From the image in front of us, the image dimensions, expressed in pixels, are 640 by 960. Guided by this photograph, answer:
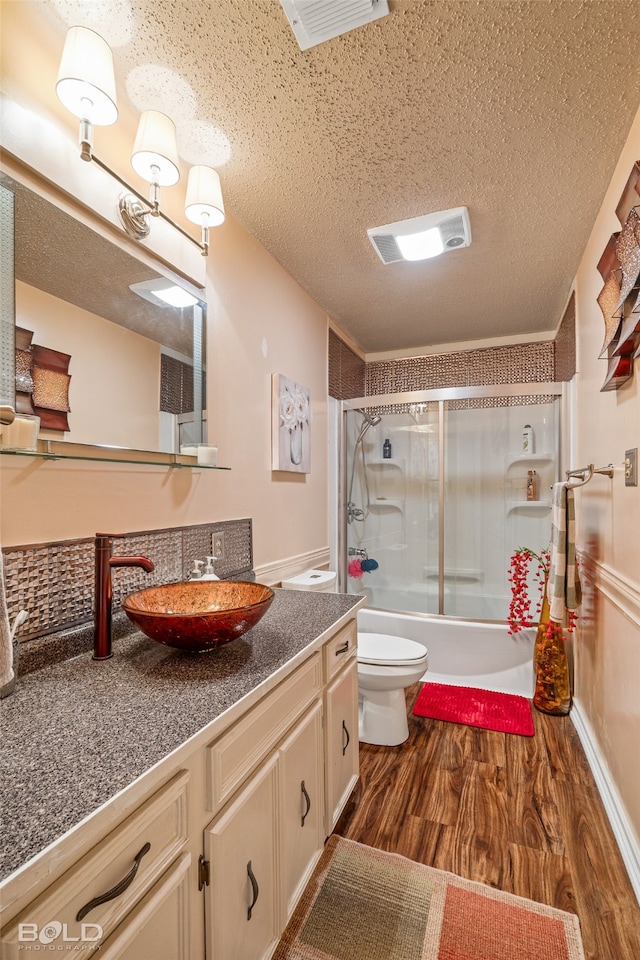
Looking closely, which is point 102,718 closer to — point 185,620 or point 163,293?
point 185,620

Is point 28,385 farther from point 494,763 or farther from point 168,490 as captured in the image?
point 494,763

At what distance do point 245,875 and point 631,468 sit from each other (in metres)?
1.55

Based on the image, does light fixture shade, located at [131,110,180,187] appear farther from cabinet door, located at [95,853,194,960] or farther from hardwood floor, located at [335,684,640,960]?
hardwood floor, located at [335,684,640,960]

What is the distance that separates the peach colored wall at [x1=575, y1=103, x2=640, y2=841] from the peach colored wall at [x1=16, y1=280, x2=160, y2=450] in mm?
1554

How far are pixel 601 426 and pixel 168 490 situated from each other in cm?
178

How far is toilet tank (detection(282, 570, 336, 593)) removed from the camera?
218 cm

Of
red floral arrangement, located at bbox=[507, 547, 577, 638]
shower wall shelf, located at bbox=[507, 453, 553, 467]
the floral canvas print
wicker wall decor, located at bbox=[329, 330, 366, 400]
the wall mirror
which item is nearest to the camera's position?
the wall mirror

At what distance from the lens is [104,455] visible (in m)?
1.25

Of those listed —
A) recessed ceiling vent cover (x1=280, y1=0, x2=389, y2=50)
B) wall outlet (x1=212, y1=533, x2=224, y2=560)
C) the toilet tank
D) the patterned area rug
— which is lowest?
the patterned area rug

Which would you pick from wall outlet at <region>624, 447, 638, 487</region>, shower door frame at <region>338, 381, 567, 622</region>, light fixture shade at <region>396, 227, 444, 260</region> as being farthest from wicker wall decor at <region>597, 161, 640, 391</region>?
shower door frame at <region>338, 381, 567, 622</region>

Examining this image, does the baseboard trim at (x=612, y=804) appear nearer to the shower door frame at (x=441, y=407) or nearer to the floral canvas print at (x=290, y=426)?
the shower door frame at (x=441, y=407)

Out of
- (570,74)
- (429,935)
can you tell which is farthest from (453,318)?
(429,935)

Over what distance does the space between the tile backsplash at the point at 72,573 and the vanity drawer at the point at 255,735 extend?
545mm

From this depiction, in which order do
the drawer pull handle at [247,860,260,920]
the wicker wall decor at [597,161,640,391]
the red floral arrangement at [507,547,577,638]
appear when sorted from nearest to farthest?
the drawer pull handle at [247,860,260,920]
the wicker wall decor at [597,161,640,391]
the red floral arrangement at [507,547,577,638]
